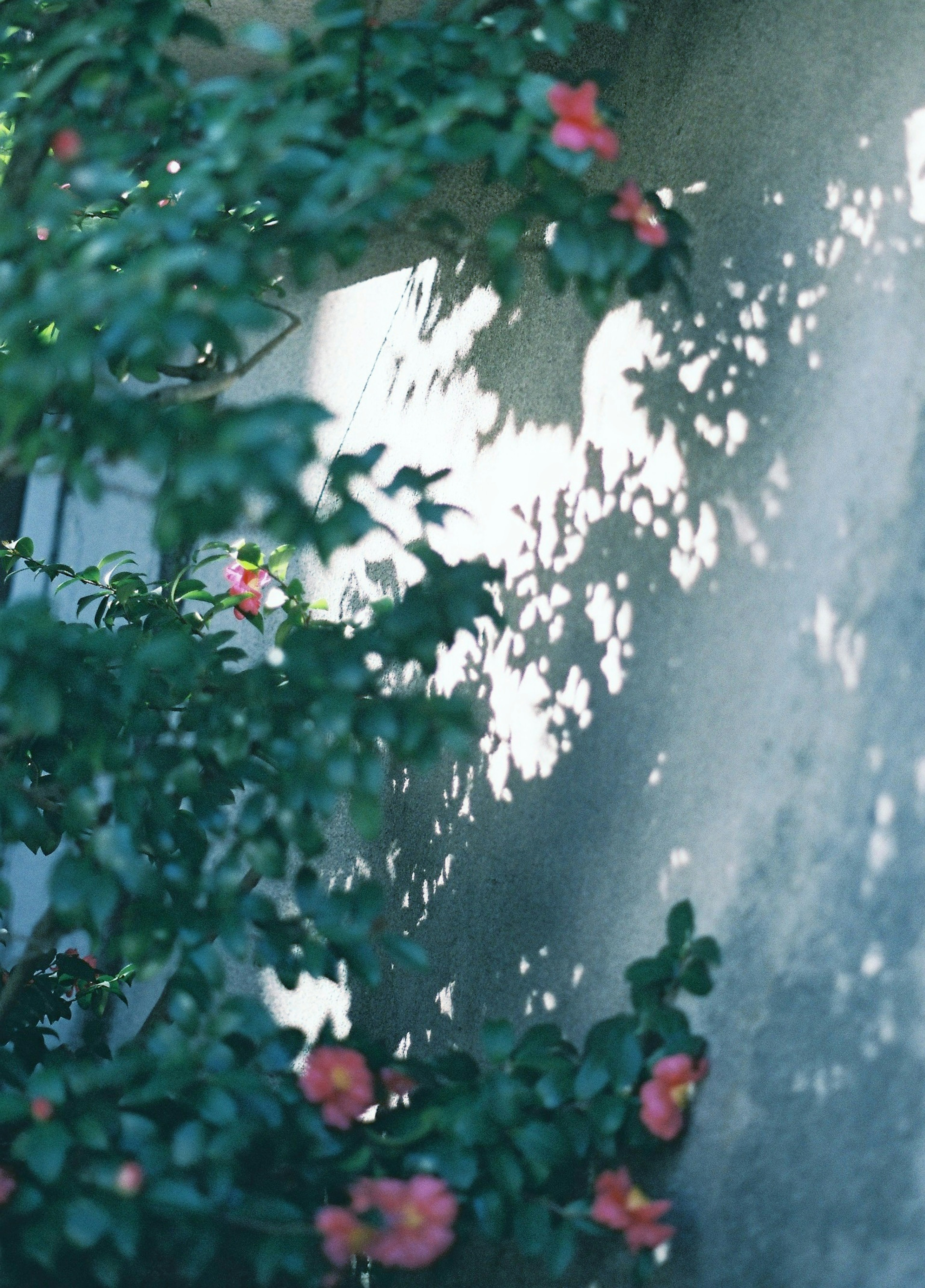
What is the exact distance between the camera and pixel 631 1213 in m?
1.35

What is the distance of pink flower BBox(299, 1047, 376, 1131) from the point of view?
1.42 metres

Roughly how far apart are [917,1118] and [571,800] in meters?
0.69

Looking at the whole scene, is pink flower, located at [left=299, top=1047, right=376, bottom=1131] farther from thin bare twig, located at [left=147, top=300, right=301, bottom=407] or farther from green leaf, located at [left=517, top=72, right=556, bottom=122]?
green leaf, located at [left=517, top=72, right=556, bottom=122]

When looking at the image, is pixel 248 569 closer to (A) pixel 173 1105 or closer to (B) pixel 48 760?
(B) pixel 48 760

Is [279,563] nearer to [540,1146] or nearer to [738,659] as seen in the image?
[738,659]

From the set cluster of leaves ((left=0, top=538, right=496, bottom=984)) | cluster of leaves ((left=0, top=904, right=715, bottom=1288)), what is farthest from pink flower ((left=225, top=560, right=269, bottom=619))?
cluster of leaves ((left=0, top=904, right=715, bottom=1288))

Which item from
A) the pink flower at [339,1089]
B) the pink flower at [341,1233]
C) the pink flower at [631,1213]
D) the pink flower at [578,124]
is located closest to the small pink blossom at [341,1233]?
the pink flower at [341,1233]

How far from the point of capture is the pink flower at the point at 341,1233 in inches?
49.3

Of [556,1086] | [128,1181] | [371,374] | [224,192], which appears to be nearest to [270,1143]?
[128,1181]

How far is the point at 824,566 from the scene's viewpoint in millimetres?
1485

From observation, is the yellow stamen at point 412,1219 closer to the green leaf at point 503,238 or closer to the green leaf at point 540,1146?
the green leaf at point 540,1146

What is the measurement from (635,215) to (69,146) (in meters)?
0.61

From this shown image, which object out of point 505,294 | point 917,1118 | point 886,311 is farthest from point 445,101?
point 917,1118

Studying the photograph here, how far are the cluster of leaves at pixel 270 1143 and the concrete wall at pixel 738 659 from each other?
13 cm
